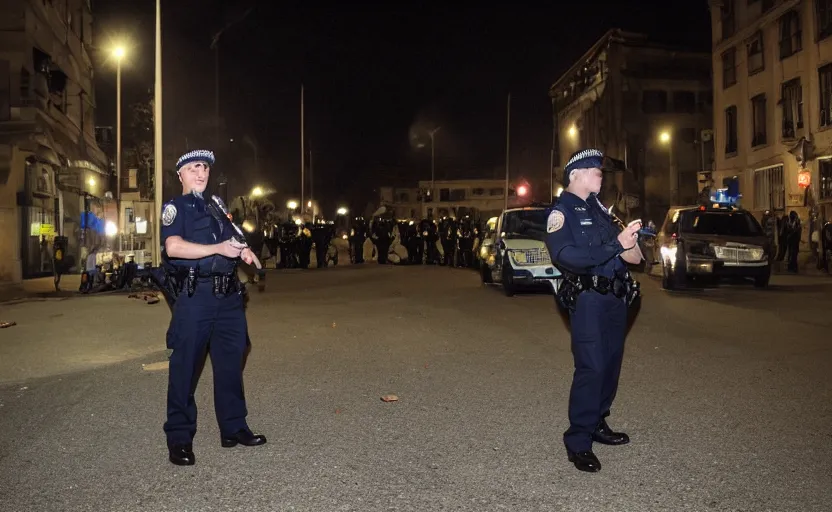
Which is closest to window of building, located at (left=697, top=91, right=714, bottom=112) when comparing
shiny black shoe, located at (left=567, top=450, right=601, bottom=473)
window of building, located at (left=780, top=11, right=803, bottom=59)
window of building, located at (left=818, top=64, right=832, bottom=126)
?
window of building, located at (left=780, top=11, right=803, bottom=59)

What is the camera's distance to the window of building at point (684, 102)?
174 feet

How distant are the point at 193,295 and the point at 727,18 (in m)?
37.2

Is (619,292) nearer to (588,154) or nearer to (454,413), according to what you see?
(588,154)

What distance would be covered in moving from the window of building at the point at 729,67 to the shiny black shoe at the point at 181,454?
119 feet

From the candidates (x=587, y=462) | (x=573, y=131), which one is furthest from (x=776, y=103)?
(x=587, y=462)

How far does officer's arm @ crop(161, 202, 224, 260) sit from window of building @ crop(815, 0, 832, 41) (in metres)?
29.0

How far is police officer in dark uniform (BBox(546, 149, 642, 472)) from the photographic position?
4785mm

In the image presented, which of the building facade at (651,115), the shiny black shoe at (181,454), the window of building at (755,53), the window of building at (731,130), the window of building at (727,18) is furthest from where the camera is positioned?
the building facade at (651,115)

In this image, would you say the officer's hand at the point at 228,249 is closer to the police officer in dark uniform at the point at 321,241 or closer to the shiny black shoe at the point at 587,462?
the shiny black shoe at the point at 587,462

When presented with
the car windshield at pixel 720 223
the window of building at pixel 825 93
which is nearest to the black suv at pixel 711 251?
the car windshield at pixel 720 223

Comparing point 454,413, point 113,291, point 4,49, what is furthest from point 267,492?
point 4,49

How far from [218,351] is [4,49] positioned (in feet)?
73.2

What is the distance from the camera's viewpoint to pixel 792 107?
31312 millimetres

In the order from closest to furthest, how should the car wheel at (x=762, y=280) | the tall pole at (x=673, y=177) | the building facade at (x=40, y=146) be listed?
the car wheel at (x=762, y=280), the building facade at (x=40, y=146), the tall pole at (x=673, y=177)
